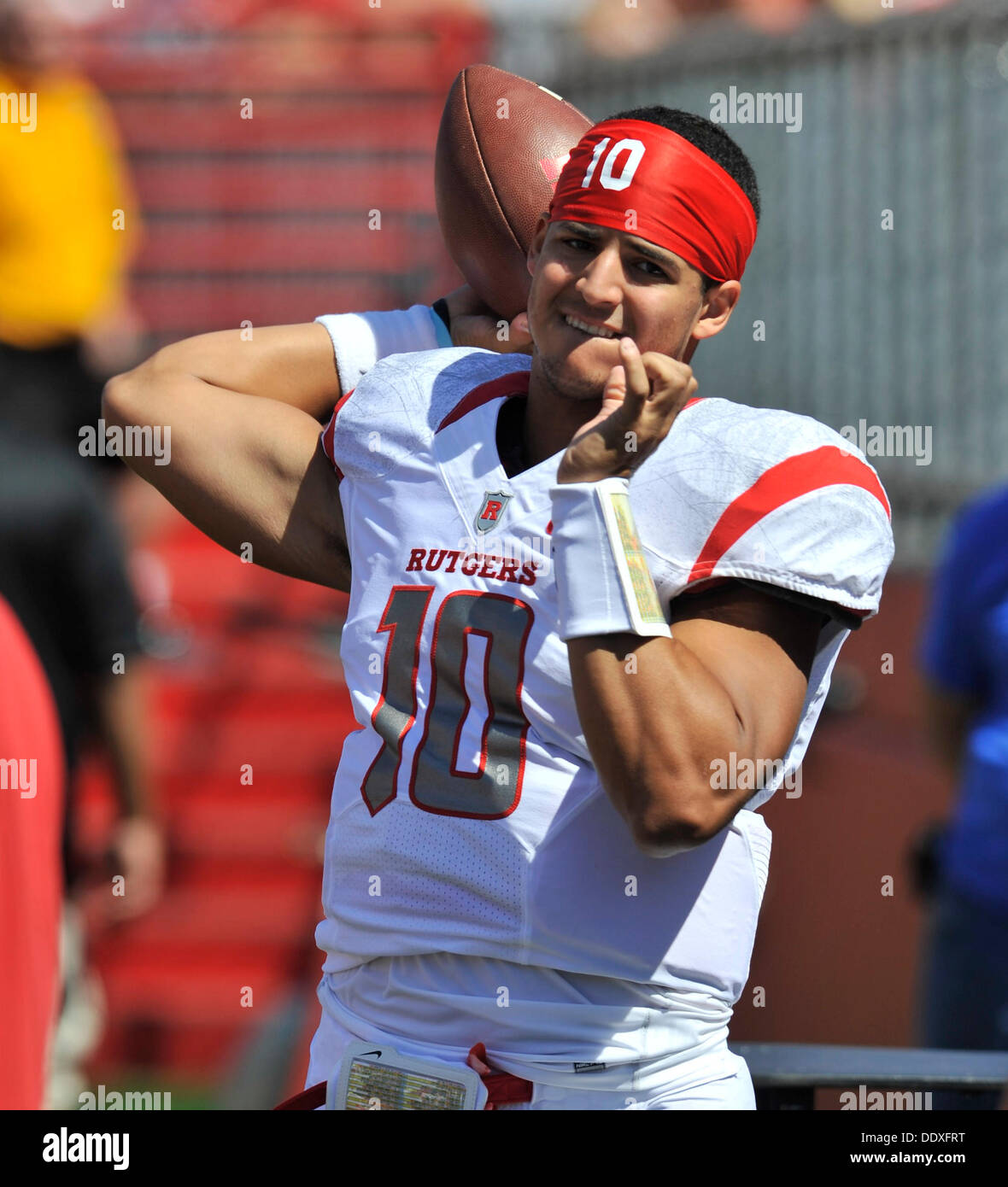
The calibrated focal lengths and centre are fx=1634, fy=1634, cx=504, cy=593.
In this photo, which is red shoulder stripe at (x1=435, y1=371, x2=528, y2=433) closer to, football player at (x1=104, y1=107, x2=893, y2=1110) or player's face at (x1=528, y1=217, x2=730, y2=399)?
football player at (x1=104, y1=107, x2=893, y2=1110)

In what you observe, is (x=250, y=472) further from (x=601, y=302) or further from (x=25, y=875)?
(x=25, y=875)

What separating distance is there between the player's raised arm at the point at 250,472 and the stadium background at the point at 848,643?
258 cm

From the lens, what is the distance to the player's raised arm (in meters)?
2.44

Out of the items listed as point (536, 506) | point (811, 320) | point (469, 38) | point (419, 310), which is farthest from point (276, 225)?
point (536, 506)

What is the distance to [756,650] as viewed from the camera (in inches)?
77.0

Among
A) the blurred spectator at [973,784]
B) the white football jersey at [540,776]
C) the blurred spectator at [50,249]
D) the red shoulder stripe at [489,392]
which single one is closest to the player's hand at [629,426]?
the white football jersey at [540,776]

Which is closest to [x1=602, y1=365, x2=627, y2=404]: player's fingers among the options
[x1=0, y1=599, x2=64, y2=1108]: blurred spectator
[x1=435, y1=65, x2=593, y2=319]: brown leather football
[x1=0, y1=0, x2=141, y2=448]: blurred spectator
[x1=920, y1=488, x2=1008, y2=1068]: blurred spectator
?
[x1=435, y1=65, x2=593, y2=319]: brown leather football

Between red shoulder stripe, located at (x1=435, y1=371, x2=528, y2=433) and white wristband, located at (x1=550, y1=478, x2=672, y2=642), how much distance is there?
361 millimetres

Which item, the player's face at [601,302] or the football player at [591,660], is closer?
the football player at [591,660]

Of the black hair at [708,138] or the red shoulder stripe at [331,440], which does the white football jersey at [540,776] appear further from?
the black hair at [708,138]

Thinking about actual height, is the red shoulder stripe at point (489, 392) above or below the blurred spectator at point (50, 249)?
below

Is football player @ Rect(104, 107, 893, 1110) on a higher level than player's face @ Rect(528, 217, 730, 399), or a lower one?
lower

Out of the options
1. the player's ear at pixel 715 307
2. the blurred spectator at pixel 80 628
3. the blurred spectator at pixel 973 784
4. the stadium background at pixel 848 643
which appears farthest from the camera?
the stadium background at pixel 848 643

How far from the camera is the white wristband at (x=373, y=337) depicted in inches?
102
